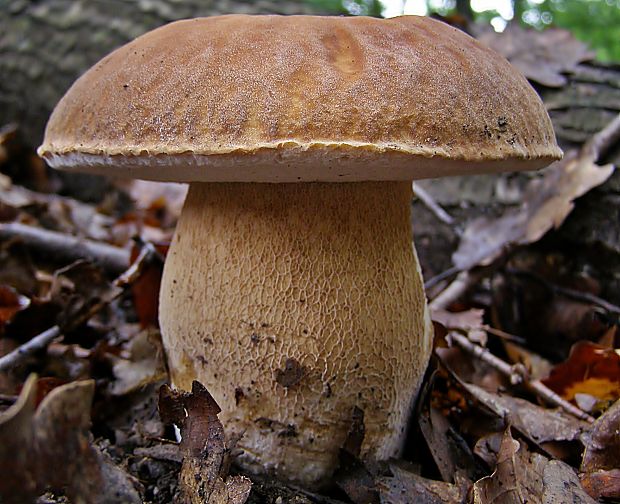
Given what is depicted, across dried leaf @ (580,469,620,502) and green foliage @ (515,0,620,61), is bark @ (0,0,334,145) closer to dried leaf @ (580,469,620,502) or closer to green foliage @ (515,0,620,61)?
dried leaf @ (580,469,620,502)

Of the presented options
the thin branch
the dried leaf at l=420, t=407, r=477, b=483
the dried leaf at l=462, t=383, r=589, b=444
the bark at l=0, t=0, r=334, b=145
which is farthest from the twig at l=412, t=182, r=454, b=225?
the bark at l=0, t=0, r=334, b=145

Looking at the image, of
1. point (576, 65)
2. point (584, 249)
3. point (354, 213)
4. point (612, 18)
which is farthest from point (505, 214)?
point (612, 18)

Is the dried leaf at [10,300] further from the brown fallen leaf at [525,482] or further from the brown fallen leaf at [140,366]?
the brown fallen leaf at [525,482]

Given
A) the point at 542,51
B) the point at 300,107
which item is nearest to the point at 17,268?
the point at 300,107

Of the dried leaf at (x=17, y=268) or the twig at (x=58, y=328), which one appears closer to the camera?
the twig at (x=58, y=328)

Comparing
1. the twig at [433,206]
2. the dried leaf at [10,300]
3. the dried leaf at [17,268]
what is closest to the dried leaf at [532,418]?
the twig at [433,206]

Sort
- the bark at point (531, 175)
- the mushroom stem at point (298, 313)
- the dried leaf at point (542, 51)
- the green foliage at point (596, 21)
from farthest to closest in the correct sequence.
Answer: the green foliage at point (596, 21), the dried leaf at point (542, 51), the bark at point (531, 175), the mushroom stem at point (298, 313)
